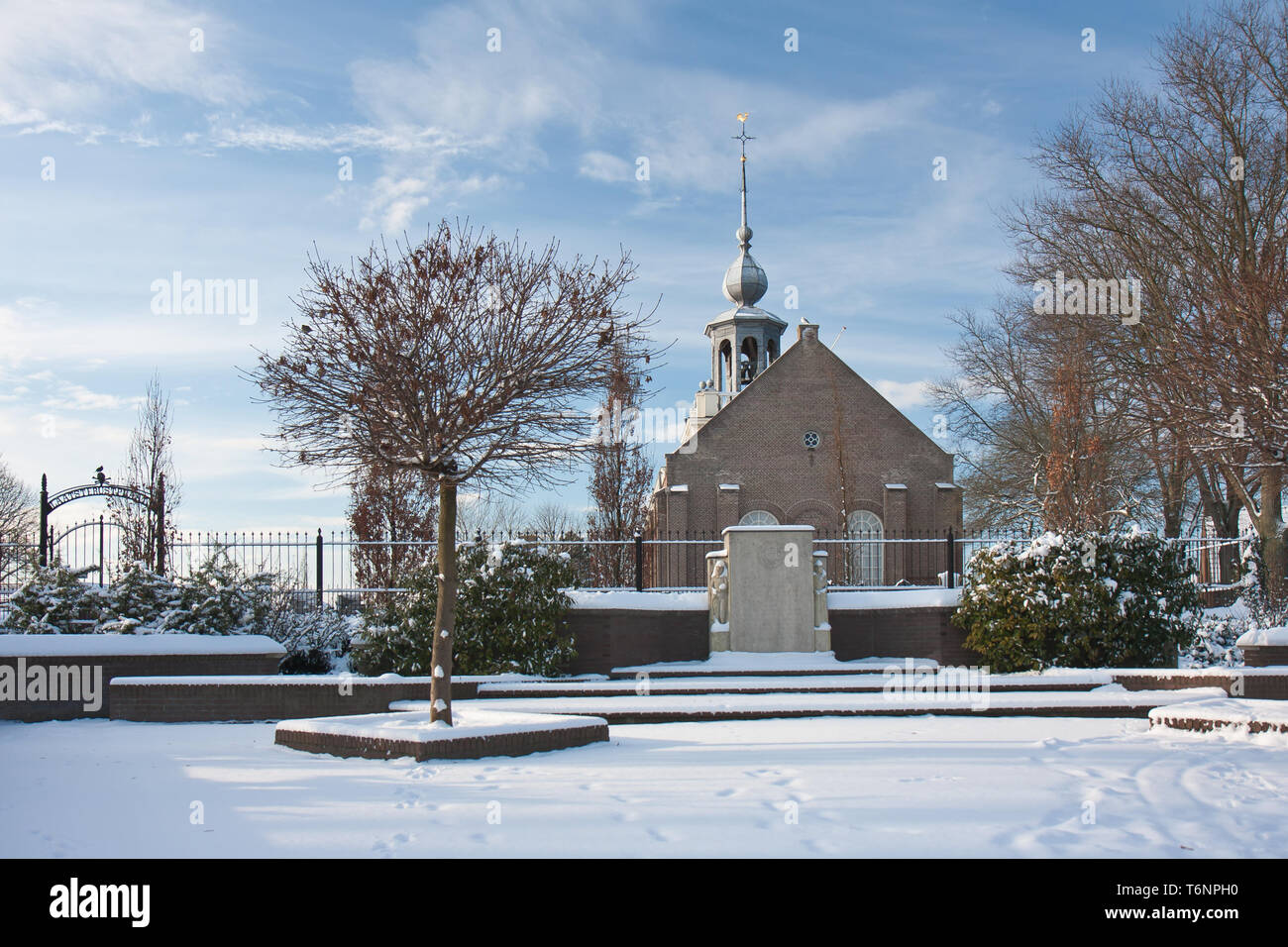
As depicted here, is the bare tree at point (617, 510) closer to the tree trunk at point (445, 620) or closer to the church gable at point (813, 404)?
the church gable at point (813, 404)

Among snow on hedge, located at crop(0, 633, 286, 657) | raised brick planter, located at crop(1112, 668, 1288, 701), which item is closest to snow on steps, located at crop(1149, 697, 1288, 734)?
raised brick planter, located at crop(1112, 668, 1288, 701)

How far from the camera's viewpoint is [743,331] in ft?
142

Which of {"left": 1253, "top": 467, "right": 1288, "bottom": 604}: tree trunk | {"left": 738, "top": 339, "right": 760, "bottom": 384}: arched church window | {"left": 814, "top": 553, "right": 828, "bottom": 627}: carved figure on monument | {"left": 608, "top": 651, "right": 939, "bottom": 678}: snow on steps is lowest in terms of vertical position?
{"left": 608, "top": 651, "right": 939, "bottom": 678}: snow on steps

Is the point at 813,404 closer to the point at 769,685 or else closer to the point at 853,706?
the point at 769,685

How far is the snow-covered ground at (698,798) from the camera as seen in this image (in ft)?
17.6

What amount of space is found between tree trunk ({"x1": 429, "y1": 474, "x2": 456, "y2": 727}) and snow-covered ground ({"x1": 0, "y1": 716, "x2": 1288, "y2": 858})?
0.82m

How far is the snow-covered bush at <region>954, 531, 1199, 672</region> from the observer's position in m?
13.6

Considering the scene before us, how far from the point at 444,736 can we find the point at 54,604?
8.55 metres

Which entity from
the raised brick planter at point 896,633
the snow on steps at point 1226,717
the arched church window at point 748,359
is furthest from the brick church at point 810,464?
the snow on steps at point 1226,717

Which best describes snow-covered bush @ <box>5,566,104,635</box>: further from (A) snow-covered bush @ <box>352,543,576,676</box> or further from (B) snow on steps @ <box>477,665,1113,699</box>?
(B) snow on steps @ <box>477,665,1113,699</box>

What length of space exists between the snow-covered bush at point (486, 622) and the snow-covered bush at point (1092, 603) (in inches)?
235

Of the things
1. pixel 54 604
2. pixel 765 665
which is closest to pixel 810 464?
pixel 765 665
